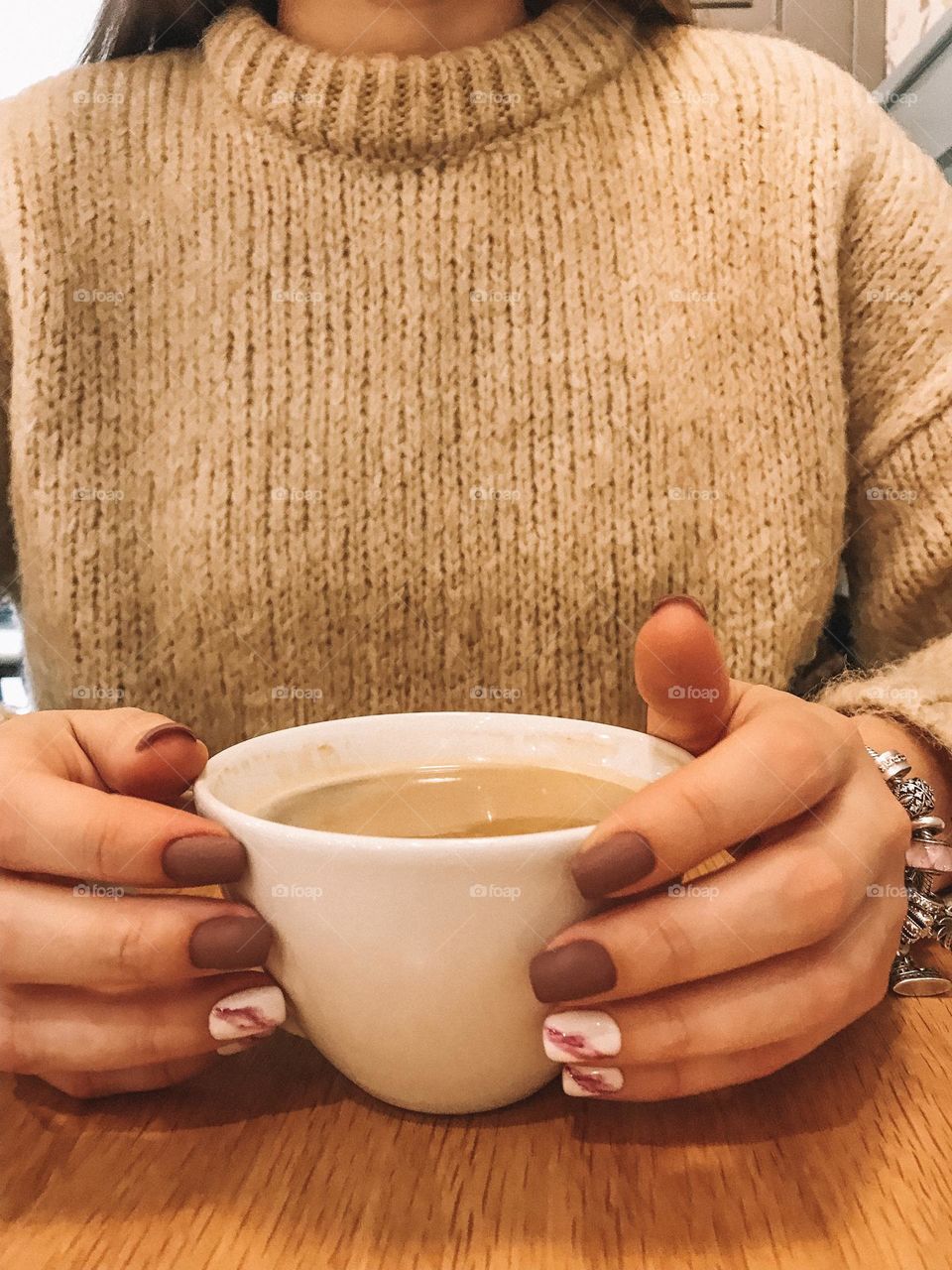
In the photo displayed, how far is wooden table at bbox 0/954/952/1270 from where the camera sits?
247 millimetres

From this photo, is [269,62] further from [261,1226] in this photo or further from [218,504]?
[261,1226]

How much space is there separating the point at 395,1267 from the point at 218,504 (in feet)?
1.58

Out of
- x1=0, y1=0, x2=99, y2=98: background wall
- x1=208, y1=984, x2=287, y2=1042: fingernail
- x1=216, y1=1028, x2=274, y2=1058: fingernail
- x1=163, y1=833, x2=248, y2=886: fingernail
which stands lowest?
x1=216, y1=1028, x2=274, y2=1058: fingernail

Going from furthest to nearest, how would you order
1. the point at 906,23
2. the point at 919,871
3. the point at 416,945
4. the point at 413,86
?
the point at 906,23 < the point at 413,86 < the point at 919,871 < the point at 416,945

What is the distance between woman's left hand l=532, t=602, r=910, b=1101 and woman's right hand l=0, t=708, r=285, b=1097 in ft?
0.34

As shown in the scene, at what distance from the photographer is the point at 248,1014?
0.99 ft

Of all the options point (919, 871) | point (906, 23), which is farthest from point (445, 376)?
point (906, 23)

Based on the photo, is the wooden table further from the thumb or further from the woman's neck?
the woman's neck

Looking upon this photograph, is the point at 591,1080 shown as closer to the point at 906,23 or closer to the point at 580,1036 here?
the point at 580,1036

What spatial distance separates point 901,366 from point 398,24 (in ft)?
1.40

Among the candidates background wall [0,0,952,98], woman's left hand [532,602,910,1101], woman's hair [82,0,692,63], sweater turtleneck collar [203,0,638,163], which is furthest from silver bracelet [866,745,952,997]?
background wall [0,0,952,98]

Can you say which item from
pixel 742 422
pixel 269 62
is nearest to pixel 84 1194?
pixel 742 422

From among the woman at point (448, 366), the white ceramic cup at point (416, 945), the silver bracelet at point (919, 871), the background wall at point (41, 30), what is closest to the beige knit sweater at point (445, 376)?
the woman at point (448, 366)

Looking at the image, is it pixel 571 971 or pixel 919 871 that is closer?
pixel 571 971
